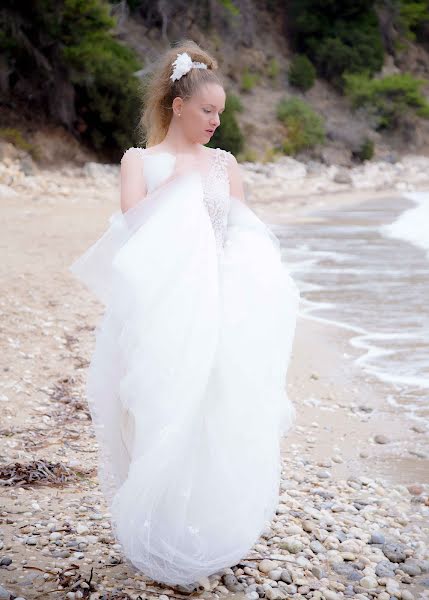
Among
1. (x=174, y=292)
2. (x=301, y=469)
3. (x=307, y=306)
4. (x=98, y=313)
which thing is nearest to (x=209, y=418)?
(x=174, y=292)

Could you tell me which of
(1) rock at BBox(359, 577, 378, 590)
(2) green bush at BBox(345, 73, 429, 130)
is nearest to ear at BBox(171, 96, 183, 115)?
(1) rock at BBox(359, 577, 378, 590)

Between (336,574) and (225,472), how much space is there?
2.68 ft

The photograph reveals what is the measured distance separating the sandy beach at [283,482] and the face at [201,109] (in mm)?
1739

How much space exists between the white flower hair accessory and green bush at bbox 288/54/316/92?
37403 mm

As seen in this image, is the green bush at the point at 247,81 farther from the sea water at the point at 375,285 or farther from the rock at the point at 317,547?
the rock at the point at 317,547

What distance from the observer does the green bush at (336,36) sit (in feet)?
135

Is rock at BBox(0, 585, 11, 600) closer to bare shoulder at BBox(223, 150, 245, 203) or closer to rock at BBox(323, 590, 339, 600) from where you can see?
rock at BBox(323, 590, 339, 600)

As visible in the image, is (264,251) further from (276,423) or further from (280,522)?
(280,522)

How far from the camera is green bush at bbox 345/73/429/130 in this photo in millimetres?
39156

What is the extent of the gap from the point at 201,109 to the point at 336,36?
135 feet

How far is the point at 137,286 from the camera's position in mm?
2748

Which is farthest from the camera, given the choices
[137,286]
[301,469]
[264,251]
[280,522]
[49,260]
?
[49,260]

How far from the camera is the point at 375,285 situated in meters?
10.3

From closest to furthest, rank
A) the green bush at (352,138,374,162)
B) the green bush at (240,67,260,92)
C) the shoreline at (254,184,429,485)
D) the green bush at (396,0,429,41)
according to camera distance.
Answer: the shoreline at (254,184,429,485) → the green bush at (352,138,374,162) → the green bush at (240,67,260,92) → the green bush at (396,0,429,41)
